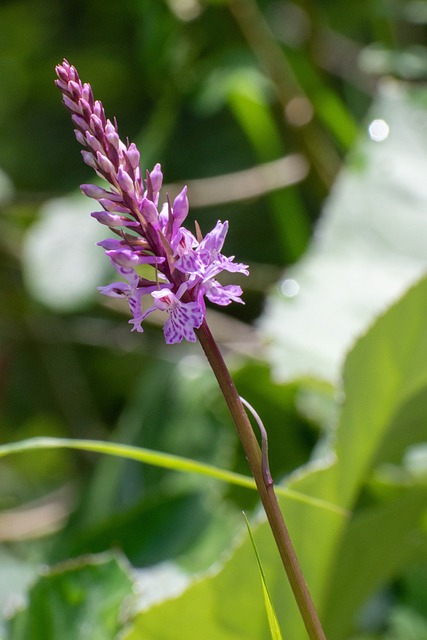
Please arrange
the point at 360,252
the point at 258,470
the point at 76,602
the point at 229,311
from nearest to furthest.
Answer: the point at 258,470
the point at 76,602
the point at 360,252
the point at 229,311

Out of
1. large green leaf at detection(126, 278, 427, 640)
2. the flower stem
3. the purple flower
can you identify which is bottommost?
large green leaf at detection(126, 278, 427, 640)

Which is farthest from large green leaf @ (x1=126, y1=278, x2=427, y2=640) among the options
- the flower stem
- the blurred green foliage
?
the flower stem

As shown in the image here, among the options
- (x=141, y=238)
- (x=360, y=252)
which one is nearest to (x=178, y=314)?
(x=141, y=238)

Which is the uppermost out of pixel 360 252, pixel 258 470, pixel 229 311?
pixel 258 470

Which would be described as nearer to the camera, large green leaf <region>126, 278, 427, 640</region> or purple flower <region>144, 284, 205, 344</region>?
purple flower <region>144, 284, 205, 344</region>

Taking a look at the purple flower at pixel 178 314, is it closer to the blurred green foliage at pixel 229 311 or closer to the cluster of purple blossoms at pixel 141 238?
the cluster of purple blossoms at pixel 141 238

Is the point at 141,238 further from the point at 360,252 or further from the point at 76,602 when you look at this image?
the point at 360,252

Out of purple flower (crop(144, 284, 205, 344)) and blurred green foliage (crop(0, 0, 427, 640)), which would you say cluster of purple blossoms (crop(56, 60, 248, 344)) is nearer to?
purple flower (crop(144, 284, 205, 344))

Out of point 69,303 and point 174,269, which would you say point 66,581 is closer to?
point 174,269
